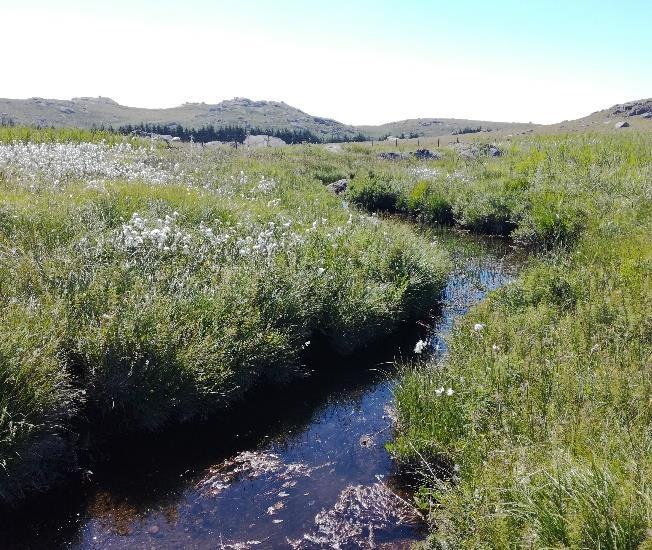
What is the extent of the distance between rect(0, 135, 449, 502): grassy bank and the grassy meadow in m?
0.03

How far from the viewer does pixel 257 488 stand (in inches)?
235

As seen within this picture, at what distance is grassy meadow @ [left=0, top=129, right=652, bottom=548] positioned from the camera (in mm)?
4336

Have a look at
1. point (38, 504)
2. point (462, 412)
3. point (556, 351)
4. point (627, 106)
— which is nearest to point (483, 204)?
point (556, 351)

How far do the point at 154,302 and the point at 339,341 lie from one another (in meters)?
3.28

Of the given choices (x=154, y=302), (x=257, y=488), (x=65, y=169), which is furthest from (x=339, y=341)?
(x=65, y=169)

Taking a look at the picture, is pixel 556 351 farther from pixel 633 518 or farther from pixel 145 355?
pixel 145 355

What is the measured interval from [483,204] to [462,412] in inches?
578

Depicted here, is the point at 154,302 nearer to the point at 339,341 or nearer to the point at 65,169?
the point at 339,341

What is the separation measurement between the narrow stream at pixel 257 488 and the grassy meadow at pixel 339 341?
373 mm

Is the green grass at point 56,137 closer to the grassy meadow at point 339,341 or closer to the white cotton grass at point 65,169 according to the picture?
the white cotton grass at point 65,169

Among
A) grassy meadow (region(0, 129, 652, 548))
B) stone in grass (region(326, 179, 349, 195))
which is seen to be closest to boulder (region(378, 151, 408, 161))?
stone in grass (region(326, 179, 349, 195))

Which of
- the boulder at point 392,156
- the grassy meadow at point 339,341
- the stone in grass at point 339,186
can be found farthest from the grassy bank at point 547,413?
the boulder at point 392,156

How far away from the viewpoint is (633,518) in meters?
3.26

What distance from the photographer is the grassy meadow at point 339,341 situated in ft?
14.2
